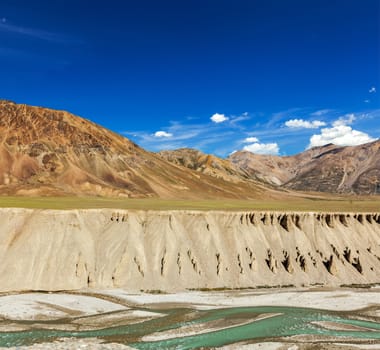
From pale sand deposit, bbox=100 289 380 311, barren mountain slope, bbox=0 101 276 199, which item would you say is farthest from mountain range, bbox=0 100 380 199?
pale sand deposit, bbox=100 289 380 311

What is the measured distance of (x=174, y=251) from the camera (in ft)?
214

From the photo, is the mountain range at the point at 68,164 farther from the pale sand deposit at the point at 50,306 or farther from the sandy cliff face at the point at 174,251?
the pale sand deposit at the point at 50,306

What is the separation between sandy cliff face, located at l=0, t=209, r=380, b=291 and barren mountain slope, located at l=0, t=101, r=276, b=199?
76.0 metres

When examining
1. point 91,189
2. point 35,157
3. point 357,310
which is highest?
point 35,157

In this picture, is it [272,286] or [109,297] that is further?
[272,286]

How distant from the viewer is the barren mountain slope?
150500 mm

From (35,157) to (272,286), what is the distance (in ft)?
419

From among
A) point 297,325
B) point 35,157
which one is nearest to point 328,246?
point 297,325

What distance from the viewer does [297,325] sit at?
122 ft

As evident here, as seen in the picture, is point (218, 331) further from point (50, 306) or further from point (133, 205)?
point (133, 205)

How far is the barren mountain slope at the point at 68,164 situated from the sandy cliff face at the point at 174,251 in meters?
76.0

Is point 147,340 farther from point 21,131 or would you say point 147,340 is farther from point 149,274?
Result: point 21,131

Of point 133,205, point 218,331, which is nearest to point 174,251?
point 133,205

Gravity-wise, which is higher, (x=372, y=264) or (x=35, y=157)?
(x=35, y=157)
